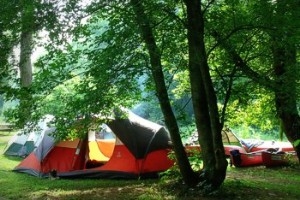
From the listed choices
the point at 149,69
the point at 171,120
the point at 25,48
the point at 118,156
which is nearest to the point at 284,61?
the point at 171,120

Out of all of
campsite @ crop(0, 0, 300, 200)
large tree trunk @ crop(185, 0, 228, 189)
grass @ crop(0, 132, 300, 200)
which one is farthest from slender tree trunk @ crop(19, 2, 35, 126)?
large tree trunk @ crop(185, 0, 228, 189)

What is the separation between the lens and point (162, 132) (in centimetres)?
1134

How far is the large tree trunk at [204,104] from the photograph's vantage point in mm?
6914

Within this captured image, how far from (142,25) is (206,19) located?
4.46 ft

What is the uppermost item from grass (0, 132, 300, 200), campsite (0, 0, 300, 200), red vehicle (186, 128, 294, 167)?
campsite (0, 0, 300, 200)

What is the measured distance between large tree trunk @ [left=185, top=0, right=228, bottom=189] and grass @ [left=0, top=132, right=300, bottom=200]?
19.3 inches

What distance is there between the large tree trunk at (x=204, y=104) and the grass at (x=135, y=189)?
490 mm

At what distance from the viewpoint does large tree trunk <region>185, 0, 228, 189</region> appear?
691 centimetres

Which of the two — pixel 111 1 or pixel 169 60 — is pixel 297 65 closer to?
pixel 169 60

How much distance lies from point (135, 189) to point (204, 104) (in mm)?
2455

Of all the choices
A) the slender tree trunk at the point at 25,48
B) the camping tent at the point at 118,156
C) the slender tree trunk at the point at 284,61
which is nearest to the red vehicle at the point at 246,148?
the camping tent at the point at 118,156

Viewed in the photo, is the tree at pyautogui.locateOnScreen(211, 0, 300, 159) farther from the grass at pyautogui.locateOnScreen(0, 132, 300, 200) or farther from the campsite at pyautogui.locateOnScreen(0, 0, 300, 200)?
the grass at pyautogui.locateOnScreen(0, 132, 300, 200)

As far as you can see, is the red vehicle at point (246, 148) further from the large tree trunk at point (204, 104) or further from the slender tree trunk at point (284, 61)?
the slender tree trunk at point (284, 61)

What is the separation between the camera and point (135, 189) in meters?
9.05
